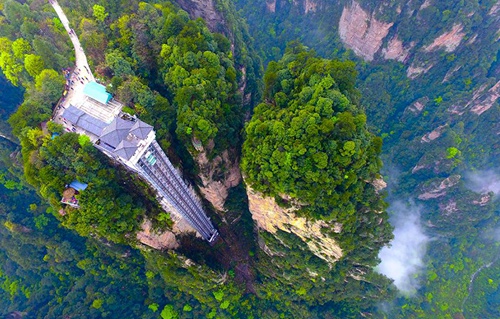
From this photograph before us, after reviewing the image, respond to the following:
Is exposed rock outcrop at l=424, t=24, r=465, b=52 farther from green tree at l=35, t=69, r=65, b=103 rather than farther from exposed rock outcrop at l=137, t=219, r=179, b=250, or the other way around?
green tree at l=35, t=69, r=65, b=103

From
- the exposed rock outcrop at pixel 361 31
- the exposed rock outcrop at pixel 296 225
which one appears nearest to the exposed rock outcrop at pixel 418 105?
the exposed rock outcrop at pixel 361 31

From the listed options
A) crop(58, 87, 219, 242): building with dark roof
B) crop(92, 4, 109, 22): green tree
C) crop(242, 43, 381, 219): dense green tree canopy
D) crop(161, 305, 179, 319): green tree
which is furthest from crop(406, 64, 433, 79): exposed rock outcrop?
crop(161, 305, 179, 319): green tree

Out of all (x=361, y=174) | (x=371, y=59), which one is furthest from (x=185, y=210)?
(x=371, y=59)

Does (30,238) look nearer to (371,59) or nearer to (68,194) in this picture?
(68,194)

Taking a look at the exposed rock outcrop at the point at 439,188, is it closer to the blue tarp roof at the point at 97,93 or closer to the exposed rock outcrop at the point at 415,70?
the exposed rock outcrop at the point at 415,70

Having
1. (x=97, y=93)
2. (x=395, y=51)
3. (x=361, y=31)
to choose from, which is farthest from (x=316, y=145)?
(x=395, y=51)

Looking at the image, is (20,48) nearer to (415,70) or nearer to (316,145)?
(316,145)
